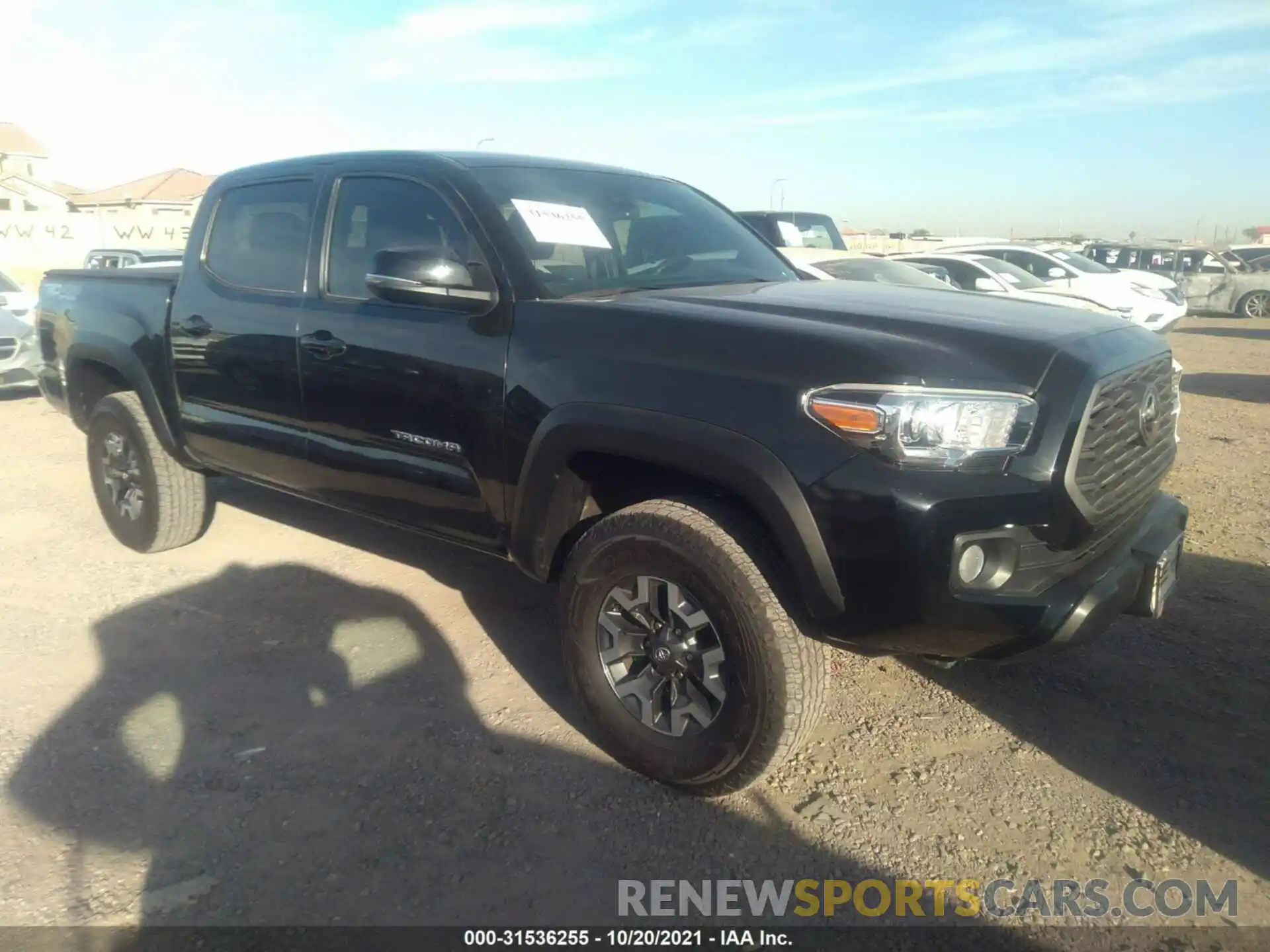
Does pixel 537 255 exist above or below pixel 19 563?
above

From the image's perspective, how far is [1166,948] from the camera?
227cm

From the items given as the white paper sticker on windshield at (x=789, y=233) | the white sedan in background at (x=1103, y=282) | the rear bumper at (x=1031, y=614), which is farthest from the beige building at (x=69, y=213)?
the white sedan in background at (x=1103, y=282)

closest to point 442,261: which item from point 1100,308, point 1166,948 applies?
point 1166,948

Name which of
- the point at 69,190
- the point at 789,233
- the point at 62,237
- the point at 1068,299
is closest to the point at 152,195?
the point at 69,190

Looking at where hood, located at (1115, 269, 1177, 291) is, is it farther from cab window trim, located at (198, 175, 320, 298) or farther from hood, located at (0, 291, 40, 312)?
hood, located at (0, 291, 40, 312)

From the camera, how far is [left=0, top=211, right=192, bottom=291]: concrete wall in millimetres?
29266

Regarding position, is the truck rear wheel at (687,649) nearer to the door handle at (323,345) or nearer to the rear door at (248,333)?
the door handle at (323,345)

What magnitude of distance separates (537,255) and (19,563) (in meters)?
3.49

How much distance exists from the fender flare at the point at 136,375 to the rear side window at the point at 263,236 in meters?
0.68

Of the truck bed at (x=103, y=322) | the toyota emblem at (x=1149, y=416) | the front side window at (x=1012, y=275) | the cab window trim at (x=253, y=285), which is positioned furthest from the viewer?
the front side window at (x=1012, y=275)

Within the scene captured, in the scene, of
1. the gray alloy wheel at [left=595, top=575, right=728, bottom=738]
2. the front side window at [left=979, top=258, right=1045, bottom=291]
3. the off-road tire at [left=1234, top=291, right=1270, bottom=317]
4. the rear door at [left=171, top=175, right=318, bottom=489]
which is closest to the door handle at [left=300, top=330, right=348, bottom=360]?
the rear door at [left=171, top=175, right=318, bottom=489]

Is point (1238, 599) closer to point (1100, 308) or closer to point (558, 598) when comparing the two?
point (558, 598)

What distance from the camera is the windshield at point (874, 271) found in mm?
10195

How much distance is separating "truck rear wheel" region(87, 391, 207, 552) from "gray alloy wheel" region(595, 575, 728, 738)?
2878 mm
